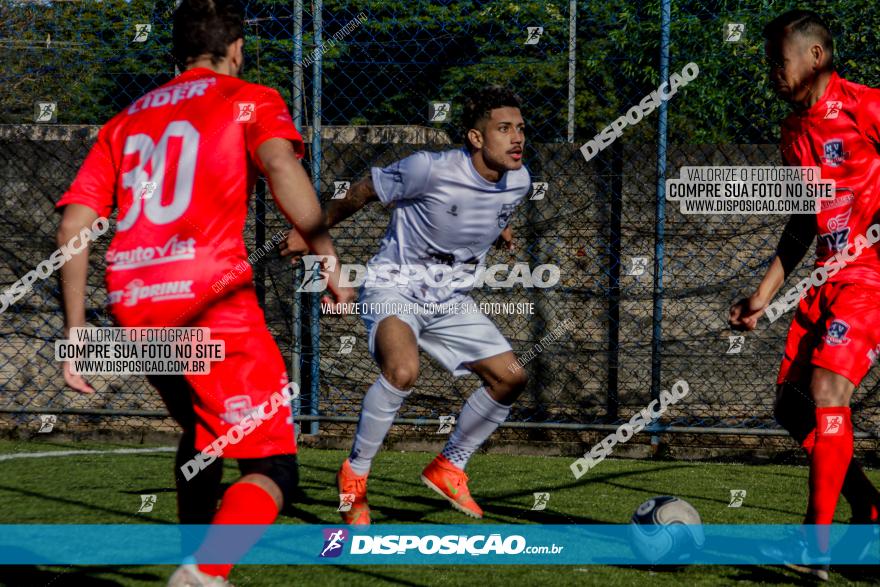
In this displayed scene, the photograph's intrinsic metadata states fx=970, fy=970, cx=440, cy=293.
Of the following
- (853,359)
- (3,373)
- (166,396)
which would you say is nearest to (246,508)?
(166,396)

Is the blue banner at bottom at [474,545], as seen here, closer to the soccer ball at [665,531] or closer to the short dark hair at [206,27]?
the soccer ball at [665,531]

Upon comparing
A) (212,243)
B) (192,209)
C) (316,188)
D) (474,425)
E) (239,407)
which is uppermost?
(316,188)

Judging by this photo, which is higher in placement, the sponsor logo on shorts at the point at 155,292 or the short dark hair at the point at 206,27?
the short dark hair at the point at 206,27

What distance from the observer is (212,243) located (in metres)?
2.90

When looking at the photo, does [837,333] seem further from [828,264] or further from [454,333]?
[454,333]

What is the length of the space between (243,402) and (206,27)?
46.9 inches

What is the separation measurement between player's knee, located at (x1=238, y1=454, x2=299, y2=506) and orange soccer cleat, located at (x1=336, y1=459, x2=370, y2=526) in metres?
1.78

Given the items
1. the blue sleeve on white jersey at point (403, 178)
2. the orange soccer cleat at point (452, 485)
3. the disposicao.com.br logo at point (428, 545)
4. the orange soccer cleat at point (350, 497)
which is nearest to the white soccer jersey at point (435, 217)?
the blue sleeve on white jersey at point (403, 178)

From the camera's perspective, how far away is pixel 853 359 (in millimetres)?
3943

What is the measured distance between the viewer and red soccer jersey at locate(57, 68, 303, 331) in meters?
2.87

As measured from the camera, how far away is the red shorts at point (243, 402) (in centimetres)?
282

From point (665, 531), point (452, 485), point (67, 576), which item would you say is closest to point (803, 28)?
point (665, 531)

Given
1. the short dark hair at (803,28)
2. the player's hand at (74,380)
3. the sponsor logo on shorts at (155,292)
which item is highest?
the short dark hair at (803,28)

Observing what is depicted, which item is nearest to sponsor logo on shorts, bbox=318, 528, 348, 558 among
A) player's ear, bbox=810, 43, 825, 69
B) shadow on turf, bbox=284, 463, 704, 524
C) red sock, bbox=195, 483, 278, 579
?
shadow on turf, bbox=284, 463, 704, 524
